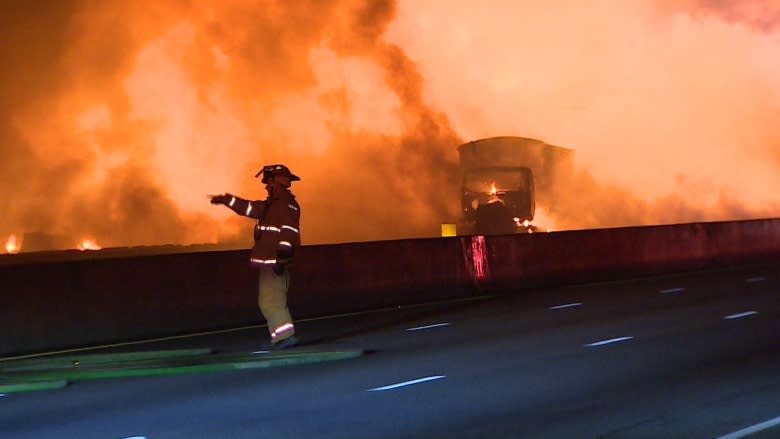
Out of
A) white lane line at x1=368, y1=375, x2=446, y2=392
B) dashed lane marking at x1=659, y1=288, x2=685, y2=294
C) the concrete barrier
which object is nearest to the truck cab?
the concrete barrier

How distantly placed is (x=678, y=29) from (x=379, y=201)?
1713 cm

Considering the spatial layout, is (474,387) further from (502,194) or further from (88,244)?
(502,194)

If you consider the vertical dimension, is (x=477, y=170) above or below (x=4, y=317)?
above

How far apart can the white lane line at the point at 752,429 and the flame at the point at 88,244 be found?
36.2 m

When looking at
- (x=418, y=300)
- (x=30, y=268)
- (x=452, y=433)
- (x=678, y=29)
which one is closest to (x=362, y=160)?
(x=678, y=29)

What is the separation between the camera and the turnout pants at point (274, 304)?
14133mm

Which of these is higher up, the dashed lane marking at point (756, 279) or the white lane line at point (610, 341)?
the dashed lane marking at point (756, 279)

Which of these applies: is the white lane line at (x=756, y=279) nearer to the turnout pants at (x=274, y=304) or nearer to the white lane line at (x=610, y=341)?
the white lane line at (x=610, y=341)

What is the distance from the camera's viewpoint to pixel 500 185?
46500 mm

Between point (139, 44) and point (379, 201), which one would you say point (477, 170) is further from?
point (139, 44)

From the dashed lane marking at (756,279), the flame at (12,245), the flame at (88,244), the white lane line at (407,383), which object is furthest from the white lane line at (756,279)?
the flame at (12,245)

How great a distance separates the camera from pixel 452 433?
8328mm

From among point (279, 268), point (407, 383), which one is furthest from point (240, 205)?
point (407, 383)

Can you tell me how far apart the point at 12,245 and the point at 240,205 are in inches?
1163
